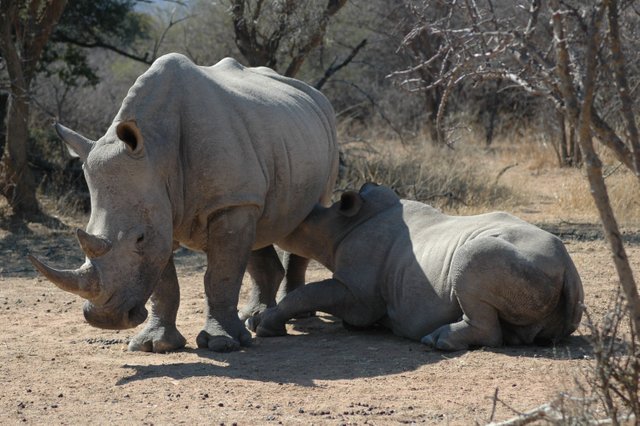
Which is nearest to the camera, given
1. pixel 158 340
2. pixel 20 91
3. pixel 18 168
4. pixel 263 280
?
pixel 158 340

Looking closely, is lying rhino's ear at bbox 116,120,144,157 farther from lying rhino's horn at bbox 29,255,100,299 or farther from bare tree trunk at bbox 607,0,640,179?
Result: bare tree trunk at bbox 607,0,640,179

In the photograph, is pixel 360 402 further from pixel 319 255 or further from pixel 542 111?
pixel 542 111

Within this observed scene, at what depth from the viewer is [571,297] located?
20.7 ft

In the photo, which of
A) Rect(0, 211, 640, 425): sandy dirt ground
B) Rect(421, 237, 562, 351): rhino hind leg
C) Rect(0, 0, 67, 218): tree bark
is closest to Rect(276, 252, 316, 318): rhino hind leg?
Rect(0, 211, 640, 425): sandy dirt ground

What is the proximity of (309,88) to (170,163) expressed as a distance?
7.98 feet

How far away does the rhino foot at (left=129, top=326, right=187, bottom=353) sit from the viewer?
6.72m

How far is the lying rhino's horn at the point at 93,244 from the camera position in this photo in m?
5.84

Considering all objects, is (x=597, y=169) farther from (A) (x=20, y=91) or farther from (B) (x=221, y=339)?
(A) (x=20, y=91)

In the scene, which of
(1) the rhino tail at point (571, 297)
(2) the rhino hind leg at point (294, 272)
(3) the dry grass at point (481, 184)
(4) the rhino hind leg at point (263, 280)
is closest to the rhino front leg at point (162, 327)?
(4) the rhino hind leg at point (263, 280)

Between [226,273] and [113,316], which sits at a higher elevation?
[226,273]

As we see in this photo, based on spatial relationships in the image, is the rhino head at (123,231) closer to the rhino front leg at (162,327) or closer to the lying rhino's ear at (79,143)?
the lying rhino's ear at (79,143)

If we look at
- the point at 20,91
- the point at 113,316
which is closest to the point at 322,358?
the point at 113,316

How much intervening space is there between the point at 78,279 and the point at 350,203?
222 cm

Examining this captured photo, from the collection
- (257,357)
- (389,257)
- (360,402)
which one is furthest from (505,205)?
(360,402)
